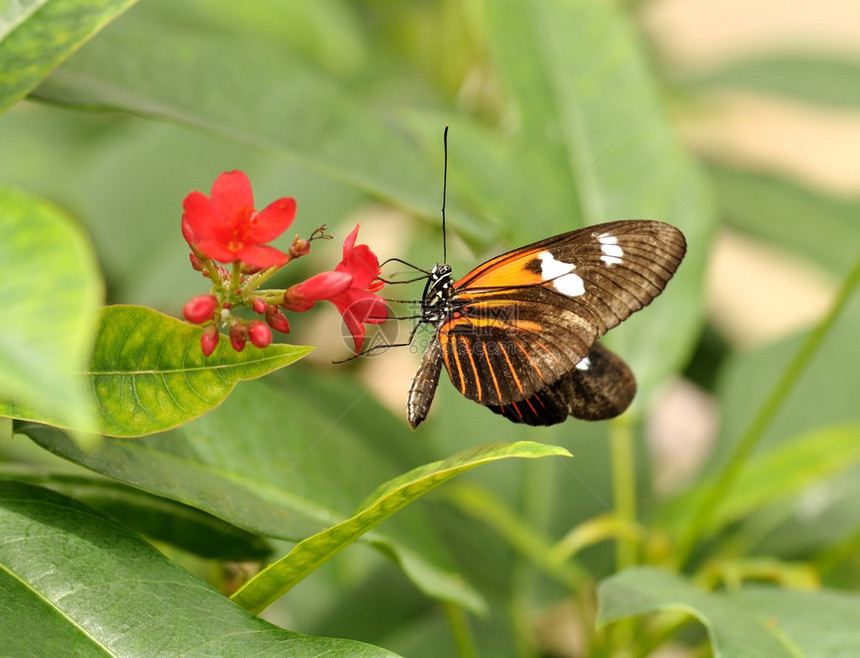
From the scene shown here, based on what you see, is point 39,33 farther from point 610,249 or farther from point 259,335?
point 610,249

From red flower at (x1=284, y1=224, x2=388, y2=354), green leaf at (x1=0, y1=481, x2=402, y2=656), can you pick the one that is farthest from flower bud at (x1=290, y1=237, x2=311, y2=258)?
green leaf at (x1=0, y1=481, x2=402, y2=656)

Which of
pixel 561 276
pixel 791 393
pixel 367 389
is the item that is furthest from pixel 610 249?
pixel 791 393

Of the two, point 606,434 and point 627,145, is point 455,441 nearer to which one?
point 606,434

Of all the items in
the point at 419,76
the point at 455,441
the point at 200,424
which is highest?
the point at 419,76

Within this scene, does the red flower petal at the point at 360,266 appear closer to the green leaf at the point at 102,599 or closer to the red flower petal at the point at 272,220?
the red flower petal at the point at 272,220

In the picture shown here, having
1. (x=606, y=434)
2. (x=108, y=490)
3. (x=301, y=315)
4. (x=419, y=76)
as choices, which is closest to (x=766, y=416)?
(x=606, y=434)

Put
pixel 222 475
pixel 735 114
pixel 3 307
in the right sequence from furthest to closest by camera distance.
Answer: pixel 735 114
pixel 222 475
pixel 3 307
